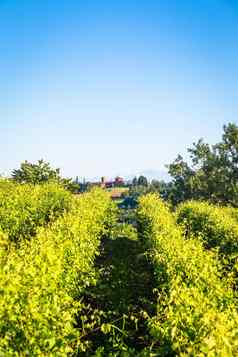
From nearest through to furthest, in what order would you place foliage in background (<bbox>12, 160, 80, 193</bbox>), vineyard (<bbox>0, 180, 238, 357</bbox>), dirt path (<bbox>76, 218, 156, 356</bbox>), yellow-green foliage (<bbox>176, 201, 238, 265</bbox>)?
1. vineyard (<bbox>0, 180, 238, 357</bbox>)
2. dirt path (<bbox>76, 218, 156, 356</bbox>)
3. yellow-green foliage (<bbox>176, 201, 238, 265</bbox>)
4. foliage in background (<bbox>12, 160, 80, 193</bbox>)

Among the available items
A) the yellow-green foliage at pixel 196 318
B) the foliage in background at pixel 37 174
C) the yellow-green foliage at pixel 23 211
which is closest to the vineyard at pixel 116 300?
the yellow-green foliage at pixel 196 318

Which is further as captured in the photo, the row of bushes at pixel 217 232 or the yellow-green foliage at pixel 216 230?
the yellow-green foliage at pixel 216 230

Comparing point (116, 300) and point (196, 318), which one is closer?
point (196, 318)

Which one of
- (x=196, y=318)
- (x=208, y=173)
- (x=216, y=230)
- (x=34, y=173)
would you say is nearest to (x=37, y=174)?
(x=34, y=173)

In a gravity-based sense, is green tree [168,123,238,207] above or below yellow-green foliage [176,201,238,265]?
above

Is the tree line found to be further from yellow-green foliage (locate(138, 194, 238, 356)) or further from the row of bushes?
yellow-green foliage (locate(138, 194, 238, 356))

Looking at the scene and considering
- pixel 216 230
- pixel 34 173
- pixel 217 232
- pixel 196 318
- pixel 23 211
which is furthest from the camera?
pixel 34 173

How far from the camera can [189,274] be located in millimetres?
8617

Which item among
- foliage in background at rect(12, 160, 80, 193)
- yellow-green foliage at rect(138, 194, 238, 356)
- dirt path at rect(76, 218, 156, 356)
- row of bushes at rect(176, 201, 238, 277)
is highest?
foliage in background at rect(12, 160, 80, 193)

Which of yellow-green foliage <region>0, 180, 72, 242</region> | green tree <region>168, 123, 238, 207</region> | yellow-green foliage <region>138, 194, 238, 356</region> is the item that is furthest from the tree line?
yellow-green foliage <region>138, 194, 238, 356</region>

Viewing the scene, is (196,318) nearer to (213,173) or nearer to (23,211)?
(23,211)

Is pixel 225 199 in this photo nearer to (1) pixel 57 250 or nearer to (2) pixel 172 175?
(2) pixel 172 175

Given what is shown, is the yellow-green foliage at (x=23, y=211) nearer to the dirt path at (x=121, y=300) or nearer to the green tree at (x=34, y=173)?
the dirt path at (x=121, y=300)

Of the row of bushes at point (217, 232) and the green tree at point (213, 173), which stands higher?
the green tree at point (213, 173)
